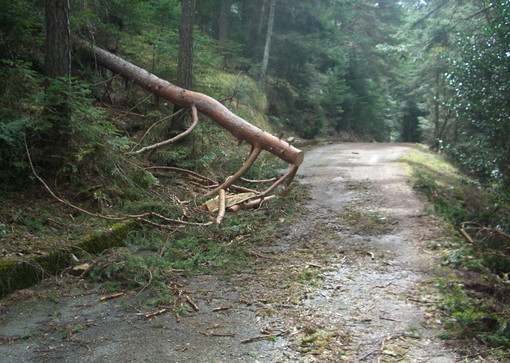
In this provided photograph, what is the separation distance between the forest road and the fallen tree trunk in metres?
2.37

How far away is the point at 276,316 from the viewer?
4359 millimetres

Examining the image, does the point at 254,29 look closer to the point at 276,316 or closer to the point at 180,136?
the point at 180,136

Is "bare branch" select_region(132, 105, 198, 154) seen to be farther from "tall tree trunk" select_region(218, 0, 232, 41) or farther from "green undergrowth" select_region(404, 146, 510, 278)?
"tall tree trunk" select_region(218, 0, 232, 41)

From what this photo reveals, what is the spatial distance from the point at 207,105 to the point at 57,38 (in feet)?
12.7

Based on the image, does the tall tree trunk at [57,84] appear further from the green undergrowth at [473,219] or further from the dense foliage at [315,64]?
the green undergrowth at [473,219]

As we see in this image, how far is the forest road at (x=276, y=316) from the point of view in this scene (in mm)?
3570

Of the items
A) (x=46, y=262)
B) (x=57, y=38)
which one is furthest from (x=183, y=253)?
(x=57, y=38)

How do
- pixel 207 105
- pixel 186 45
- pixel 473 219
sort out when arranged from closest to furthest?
pixel 473 219 → pixel 207 105 → pixel 186 45

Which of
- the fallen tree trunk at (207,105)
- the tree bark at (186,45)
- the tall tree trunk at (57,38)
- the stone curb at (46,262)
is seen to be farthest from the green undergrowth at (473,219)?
the tree bark at (186,45)

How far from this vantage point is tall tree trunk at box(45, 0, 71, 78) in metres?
6.13

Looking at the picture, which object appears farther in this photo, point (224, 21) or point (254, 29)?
point (254, 29)

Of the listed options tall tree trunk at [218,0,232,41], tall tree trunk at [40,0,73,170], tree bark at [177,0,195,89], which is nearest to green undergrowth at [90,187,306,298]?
tall tree trunk at [40,0,73,170]

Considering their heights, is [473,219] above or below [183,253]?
above

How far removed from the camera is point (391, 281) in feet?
18.1
